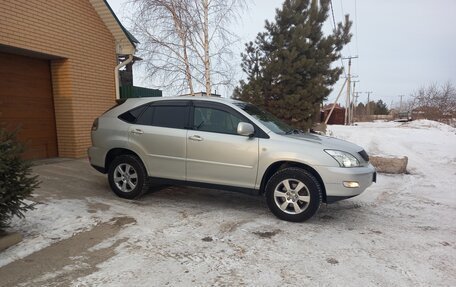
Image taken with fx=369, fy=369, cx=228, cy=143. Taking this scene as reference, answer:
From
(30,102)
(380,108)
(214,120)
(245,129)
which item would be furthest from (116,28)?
(380,108)

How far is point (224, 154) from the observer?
18.0 ft

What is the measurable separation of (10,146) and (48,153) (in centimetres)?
561

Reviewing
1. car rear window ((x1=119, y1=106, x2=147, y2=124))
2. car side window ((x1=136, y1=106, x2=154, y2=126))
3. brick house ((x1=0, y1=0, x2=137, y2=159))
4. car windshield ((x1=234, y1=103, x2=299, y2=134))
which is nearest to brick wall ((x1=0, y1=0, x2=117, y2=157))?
brick house ((x1=0, y1=0, x2=137, y2=159))

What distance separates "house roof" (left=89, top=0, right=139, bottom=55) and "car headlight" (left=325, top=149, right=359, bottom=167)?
25.3 feet

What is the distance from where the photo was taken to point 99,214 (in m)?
5.35

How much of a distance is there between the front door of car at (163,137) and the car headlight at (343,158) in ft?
7.29

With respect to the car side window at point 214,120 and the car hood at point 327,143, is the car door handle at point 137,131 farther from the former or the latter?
the car hood at point 327,143

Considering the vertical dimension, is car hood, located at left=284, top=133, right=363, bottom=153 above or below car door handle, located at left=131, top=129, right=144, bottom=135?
below

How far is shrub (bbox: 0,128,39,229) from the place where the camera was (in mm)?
3996

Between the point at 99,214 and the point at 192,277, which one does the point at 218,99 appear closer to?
the point at 99,214

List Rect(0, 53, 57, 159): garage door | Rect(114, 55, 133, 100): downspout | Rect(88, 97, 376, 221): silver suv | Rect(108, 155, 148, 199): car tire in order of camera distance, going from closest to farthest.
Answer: Rect(88, 97, 376, 221): silver suv
Rect(108, 155, 148, 199): car tire
Rect(0, 53, 57, 159): garage door
Rect(114, 55, 133, 100): downspout

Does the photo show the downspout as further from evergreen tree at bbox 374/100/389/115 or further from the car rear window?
evergreen tree at bbox 374/100/389/115

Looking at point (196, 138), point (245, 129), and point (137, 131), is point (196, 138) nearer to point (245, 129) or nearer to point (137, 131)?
point (245, 129)

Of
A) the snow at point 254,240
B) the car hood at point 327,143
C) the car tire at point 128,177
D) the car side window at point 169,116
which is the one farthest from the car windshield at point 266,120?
the car tire at point 128,177
